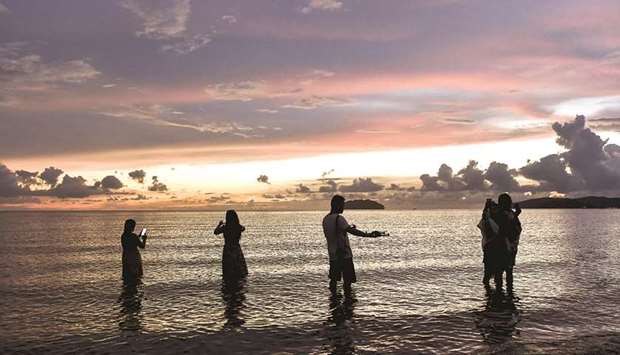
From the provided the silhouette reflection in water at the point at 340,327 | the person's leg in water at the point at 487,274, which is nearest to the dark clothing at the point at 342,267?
the silhouette reflection in water at the point at 340,327

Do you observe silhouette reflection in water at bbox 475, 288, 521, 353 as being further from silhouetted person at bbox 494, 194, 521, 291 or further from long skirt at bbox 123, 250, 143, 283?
long skirt at bbox 123, 250, 143, 283

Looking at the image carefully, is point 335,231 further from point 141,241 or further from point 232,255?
point 141,241

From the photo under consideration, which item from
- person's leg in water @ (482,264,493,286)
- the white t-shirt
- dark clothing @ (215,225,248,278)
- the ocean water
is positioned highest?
the white t-shirt

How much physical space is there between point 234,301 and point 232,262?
2.71 m

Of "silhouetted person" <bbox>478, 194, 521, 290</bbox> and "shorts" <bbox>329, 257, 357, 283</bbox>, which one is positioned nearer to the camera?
"shorts" <bbox>329, 257, 357, 283</bbox>

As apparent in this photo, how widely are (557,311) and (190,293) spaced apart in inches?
520

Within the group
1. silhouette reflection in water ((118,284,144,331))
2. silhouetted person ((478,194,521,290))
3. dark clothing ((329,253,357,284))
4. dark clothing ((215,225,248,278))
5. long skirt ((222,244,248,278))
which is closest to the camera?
silhouette reflection in water ((118,284,144,331))

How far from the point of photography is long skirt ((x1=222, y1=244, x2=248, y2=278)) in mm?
19266

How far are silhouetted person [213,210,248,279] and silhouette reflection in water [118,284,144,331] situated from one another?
11.2 ft

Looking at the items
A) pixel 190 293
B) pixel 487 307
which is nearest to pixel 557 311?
pixel 487 307

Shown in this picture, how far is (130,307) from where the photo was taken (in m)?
16.2

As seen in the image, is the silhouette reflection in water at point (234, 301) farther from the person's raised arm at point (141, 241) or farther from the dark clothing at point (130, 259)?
the dark clothing at point (130, 259)

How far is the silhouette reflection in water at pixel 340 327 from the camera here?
10902mm

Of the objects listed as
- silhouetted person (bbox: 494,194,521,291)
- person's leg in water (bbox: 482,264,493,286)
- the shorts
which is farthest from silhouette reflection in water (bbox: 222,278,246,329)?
person's leg in water (bbox: 482,264,493,286)
